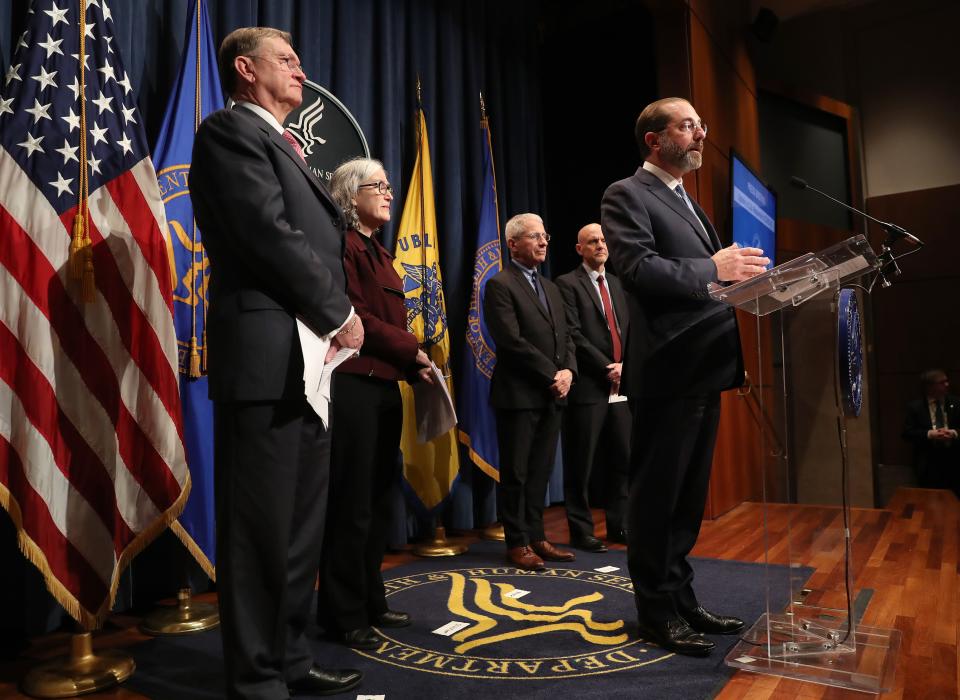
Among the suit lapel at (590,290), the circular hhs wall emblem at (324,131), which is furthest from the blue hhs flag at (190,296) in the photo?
the suit lapel at (590,290)

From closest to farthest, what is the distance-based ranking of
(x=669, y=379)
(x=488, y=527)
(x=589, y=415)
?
(x=669, y=379)
(x=589, y=415)
(x=488, y=527)

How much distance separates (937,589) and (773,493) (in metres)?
1.39

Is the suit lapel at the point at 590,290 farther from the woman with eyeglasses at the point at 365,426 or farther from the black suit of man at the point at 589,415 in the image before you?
the woman with eyeglasses at the point at 365,426

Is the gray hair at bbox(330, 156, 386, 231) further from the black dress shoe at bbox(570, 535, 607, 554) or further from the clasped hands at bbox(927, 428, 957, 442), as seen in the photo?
the clasped hands at bbox(927, 428, 957, 442)

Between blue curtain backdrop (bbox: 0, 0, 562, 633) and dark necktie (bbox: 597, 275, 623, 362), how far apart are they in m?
0.84

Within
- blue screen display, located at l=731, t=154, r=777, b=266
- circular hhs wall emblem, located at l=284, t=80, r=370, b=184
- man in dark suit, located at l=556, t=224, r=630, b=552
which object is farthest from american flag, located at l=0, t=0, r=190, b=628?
blue screen display, located at l=731, t=154, r=777, b=266

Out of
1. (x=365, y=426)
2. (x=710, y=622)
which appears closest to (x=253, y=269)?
(x=365, y=426)

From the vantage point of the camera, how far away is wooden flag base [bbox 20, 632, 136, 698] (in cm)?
194

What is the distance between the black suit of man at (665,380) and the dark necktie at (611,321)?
168cm

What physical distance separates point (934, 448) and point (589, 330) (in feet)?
14.7

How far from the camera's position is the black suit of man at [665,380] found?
2148 mm

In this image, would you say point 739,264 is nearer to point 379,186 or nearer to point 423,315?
point 379,186

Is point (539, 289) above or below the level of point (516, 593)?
above

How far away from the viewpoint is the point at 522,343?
3496 millimetres
